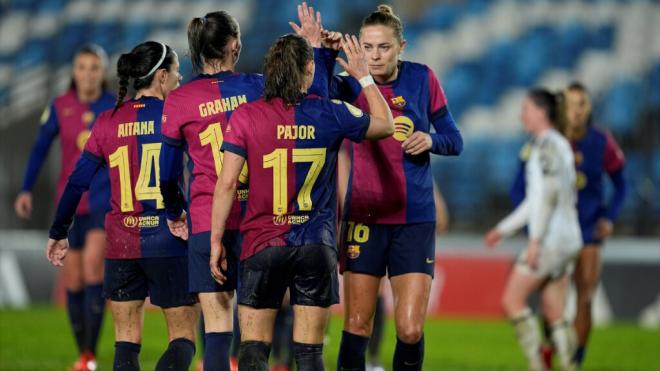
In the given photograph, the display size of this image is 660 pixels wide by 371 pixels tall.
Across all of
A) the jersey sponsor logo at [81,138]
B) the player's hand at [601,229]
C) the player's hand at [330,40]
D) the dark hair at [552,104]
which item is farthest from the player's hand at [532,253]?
the jersey sponsor logo at [81,138]

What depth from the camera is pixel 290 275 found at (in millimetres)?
5785

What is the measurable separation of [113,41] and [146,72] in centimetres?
1228

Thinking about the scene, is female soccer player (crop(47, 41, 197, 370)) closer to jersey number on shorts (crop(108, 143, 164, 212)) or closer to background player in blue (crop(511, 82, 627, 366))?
jersey number on shorts (crop(108, 143, 164, 212))

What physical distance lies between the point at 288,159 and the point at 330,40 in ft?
3.08

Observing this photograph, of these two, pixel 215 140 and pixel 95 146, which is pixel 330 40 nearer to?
pixel 215 140

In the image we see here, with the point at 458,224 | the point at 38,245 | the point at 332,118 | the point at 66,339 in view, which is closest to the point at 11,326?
the point at 66,339

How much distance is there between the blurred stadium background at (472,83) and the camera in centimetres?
1491

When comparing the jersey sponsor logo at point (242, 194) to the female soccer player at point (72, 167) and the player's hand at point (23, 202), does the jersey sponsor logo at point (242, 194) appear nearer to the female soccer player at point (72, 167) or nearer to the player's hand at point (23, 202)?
the female soccer player at point (72, 167)

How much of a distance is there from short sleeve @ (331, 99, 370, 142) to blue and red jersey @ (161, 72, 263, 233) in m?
0.57

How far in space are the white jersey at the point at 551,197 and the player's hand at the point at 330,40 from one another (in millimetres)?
3083

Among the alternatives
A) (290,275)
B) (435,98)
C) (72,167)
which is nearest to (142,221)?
(290,275)

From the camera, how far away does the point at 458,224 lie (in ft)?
52.6

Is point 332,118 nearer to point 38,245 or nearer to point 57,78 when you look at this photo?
point 38,245

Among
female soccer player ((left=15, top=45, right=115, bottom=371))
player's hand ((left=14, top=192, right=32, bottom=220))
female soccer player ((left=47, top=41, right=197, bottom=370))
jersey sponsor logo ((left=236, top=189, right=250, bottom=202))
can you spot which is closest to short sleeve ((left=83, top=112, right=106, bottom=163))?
female soccer player ((left=47, top=41, right=197, bottom=370))
